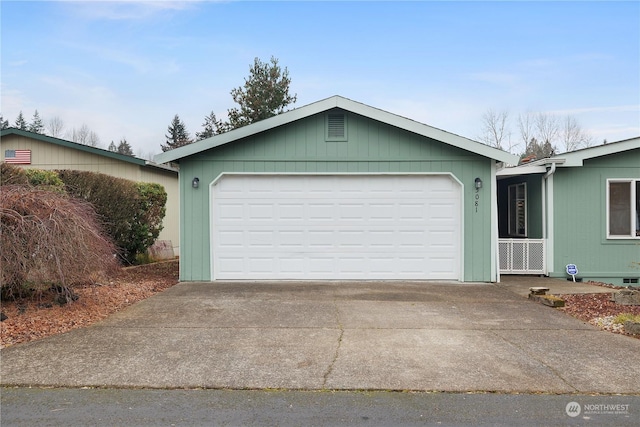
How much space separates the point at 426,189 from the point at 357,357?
5.79 meters

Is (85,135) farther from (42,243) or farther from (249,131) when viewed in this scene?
(42,243)

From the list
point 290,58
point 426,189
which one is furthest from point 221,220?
point 290,58

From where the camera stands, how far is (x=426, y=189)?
32.8 feet

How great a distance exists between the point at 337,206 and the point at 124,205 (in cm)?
560

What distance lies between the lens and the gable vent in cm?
995

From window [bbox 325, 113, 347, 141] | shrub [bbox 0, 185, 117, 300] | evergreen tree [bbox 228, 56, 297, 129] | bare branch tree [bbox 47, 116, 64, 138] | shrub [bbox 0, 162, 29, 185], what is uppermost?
bare branch tree [bbox 47, 116, 64, 138]

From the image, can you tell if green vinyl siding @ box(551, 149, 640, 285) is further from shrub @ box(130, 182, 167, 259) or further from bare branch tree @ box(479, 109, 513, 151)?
bare branch tree @ box(479, 109, 513, 151)

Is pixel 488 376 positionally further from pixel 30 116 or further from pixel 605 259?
pixel 30 116

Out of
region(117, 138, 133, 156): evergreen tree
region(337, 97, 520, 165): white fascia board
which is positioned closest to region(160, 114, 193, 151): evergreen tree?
region(117, 138, 133, 156): evergreen tree

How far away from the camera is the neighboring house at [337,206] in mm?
9906

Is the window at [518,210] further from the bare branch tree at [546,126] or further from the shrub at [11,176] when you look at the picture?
the bare branch tree at [546,126]

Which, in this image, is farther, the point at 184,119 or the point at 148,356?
the point at 184,119

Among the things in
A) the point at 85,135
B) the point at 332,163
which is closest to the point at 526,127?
the point at 332,163

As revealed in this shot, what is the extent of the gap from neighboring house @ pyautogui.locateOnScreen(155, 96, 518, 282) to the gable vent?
0.07 feet
